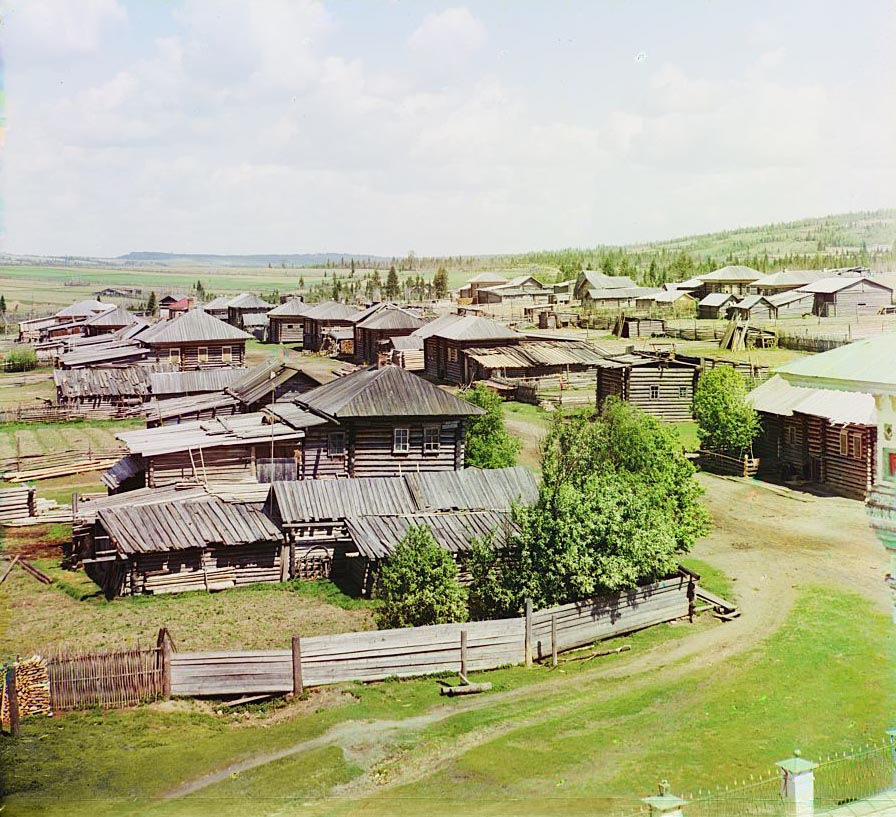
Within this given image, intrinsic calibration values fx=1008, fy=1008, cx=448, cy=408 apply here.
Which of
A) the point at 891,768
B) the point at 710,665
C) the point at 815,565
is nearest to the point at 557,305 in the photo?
the point at 815,565

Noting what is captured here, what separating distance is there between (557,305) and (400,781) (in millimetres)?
74969

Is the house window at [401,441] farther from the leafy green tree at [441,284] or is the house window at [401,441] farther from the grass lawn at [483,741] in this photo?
the leafy green tree at [441,284]

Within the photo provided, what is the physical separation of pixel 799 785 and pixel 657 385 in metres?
31.5

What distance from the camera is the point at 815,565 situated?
2248cm

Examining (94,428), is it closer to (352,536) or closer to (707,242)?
(352,536)

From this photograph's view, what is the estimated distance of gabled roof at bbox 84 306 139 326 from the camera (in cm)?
7006

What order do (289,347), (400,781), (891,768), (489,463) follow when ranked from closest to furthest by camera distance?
(891,768), (400,781), (489,463), (289,347)

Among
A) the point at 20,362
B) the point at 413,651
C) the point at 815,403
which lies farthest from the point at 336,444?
the point at 20,362

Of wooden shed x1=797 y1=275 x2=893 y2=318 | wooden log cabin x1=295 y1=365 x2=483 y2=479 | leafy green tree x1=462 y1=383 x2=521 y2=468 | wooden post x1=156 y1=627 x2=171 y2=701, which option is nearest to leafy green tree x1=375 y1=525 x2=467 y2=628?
wooden post x1=156 y1=627 x2=171 y2=701

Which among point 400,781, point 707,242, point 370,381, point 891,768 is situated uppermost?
point 707,242

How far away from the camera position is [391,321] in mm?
58906

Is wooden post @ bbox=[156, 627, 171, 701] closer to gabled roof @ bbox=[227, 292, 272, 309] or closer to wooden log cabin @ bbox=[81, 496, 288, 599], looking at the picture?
wooden log cabin @ bbox=[81, 496, 288, 599]

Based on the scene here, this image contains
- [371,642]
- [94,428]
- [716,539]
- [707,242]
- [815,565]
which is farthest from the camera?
[707,242]

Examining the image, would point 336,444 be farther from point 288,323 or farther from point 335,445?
point 288,323
